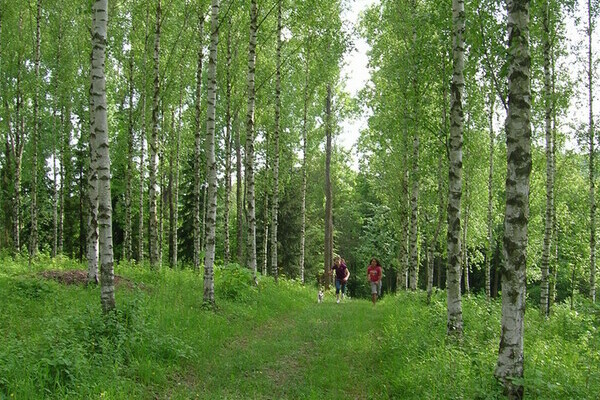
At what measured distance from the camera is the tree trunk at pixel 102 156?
7426mm

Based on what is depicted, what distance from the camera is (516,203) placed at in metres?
4.77

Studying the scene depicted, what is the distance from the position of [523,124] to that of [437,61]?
294 inches

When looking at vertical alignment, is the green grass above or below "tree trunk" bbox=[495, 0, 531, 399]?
below

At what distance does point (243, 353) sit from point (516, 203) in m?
5.42

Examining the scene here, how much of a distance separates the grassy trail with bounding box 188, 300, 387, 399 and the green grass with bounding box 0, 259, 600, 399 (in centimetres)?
2

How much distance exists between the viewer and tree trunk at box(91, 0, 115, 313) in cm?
743

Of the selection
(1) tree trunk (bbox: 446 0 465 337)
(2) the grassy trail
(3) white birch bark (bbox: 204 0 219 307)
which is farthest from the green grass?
(1) tree trunk (bbox: 446 0 465 337)

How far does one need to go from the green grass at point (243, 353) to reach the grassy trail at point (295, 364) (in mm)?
24

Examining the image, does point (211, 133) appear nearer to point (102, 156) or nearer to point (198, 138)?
point (102, 156)

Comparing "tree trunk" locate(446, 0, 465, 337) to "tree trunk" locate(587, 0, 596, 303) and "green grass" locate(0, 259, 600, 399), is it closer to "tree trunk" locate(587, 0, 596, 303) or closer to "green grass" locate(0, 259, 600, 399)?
"green grass" locate(0, 259, 600, 399)

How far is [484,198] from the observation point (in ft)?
101

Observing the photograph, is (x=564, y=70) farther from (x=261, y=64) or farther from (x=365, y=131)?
(x=261, y=64)

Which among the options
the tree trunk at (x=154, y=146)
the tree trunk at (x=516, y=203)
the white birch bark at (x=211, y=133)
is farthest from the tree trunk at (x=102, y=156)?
the tree trunk at (x=154, y=146)

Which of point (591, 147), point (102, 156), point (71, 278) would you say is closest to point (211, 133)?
point (102, 156)
